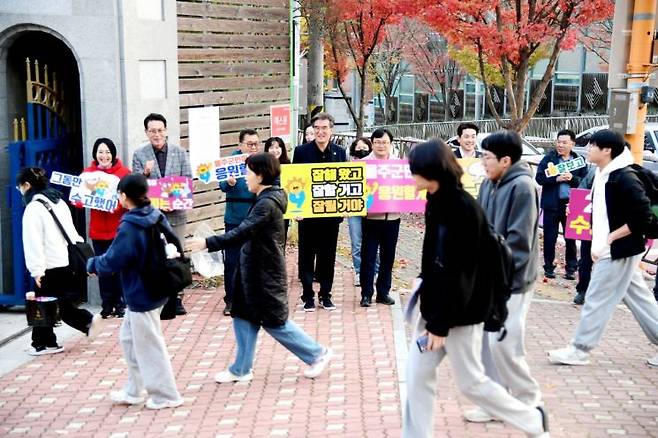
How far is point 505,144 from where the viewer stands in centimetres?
577

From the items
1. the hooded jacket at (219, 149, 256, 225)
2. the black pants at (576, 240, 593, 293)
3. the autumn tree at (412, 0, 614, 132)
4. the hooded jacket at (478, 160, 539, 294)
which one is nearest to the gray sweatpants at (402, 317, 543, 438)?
the hooded jacket at (478, 160, 539, 294)

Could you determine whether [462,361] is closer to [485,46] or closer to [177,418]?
[177,418]

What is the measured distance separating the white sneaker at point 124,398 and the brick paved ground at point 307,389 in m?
0.06

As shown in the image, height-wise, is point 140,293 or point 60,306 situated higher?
point 140,293

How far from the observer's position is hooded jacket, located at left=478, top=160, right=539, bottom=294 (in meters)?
5.73

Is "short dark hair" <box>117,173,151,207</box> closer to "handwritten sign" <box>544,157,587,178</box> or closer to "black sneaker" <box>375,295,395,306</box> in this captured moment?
"black sneaker" <box>375,295,395,306</box>

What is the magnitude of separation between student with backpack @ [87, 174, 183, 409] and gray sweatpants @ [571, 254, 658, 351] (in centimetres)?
331

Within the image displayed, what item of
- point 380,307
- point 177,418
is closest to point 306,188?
point 380,307

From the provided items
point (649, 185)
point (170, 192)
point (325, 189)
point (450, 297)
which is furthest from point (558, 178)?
point (450, 297)

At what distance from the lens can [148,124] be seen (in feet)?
29.9

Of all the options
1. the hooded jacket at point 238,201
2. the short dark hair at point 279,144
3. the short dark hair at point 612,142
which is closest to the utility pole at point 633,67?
the short dark hair at point 612,142

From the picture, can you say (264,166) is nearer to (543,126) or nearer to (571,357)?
(571,357)

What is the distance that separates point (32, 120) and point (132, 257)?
3.96m

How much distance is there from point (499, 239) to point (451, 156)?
0.55 meters
